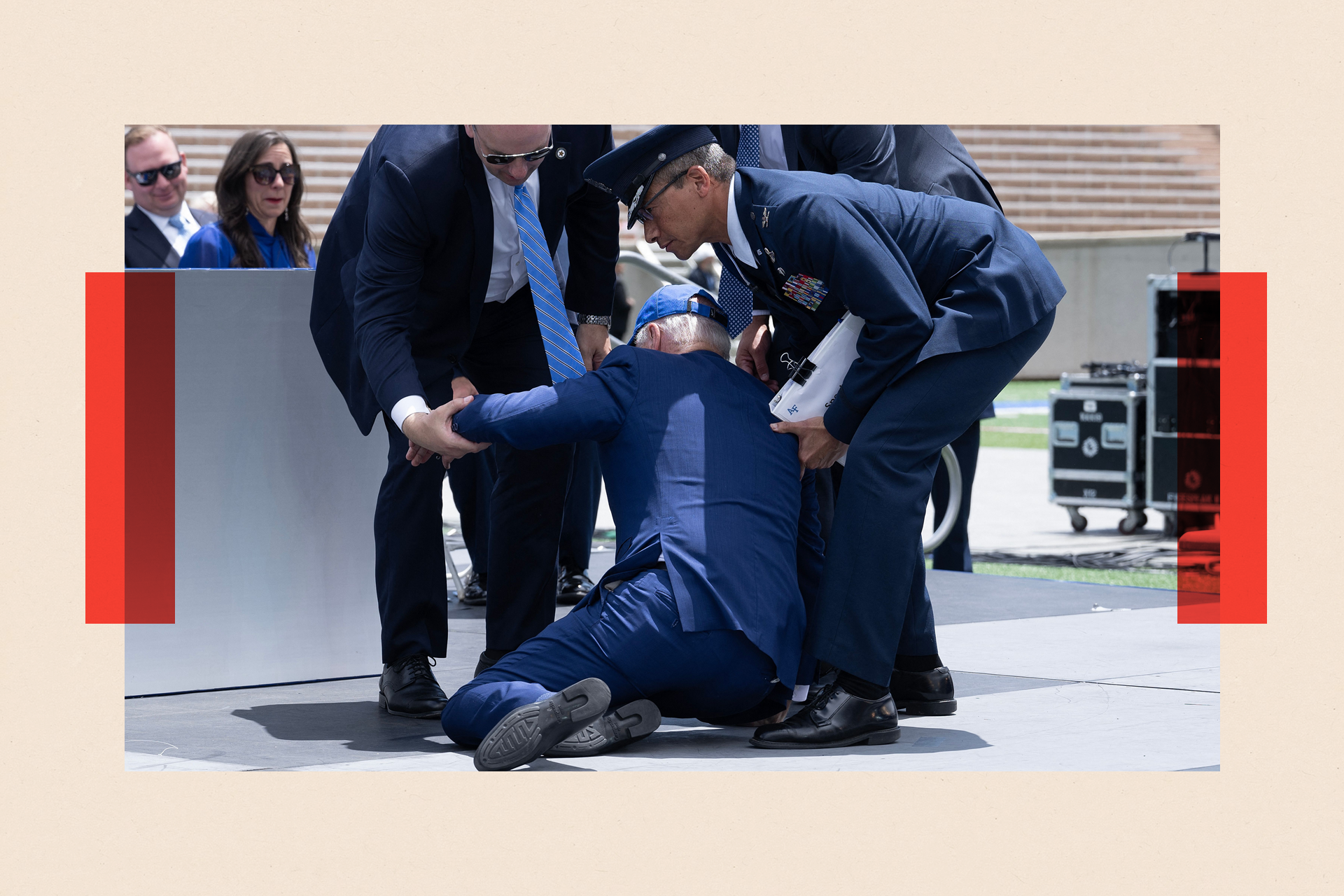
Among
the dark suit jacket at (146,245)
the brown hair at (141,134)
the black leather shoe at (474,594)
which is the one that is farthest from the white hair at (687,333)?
the brown hair at (141,134)

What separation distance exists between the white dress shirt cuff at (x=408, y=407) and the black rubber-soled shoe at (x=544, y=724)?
91 centimetres

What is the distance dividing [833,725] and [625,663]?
0.48 meters

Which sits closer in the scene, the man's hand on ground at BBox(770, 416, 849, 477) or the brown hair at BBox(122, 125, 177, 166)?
the man's hand on ground at BBox(770, 416, 849, 477)

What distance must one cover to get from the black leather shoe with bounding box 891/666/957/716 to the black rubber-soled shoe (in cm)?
106

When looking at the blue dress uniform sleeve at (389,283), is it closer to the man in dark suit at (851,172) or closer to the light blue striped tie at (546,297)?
the light blue striped tie at (546,297)

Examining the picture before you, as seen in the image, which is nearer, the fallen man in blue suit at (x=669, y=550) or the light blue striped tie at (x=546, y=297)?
the fallen man in blue suit at (x=669, y=550)

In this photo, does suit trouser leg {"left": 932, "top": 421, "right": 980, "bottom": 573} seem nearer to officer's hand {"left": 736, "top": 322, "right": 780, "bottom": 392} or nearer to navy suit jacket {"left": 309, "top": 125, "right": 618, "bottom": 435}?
navy suit jacket {"left": 309, "top": 125, "right": 618, "bottom": 435}

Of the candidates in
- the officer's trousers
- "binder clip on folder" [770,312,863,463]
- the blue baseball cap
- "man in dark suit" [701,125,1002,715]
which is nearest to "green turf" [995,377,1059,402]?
"man in dark suit" [701,125,1002,715]

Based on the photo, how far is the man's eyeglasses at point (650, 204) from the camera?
143 inches

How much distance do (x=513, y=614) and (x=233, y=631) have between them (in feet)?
2.67

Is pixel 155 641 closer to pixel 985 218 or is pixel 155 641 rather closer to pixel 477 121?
pixel 477 121

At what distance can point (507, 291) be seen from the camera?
4324 millimetres

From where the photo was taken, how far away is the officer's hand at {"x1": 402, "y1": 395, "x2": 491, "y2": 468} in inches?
149

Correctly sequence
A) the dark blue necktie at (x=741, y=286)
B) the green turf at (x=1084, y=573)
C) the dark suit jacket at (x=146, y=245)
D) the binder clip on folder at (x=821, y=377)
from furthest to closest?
the green turf at (x=1084, y=573) → the dark suit jacket at (x=146, y=245) → the dark blue necktie at (x=741, y=286) → the binder clip on folder at (x=821, y=377)
